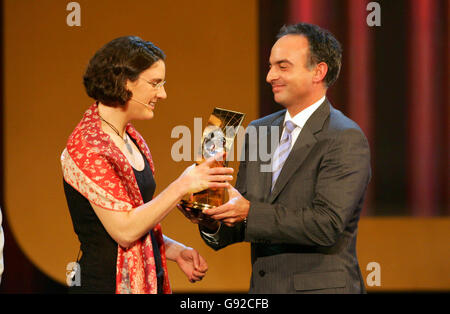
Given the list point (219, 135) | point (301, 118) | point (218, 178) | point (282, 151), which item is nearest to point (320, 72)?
point (301, 118)

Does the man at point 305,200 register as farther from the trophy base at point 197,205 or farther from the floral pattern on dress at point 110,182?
the floral pattern on dress at point 110,182

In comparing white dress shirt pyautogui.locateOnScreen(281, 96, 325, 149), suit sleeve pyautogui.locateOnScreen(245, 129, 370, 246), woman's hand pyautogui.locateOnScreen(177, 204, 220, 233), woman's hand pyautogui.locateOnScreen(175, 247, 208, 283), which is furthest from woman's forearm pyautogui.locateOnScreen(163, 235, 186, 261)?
white dress shirt pyautogui.locateOnScreen(281, 96, 325, 149)

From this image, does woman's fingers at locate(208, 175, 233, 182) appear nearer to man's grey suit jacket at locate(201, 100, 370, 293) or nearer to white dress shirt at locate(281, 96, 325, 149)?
man's grey suit jacket at locate(201, 100, 370, 293)

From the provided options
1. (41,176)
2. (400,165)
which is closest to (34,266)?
(41,176)

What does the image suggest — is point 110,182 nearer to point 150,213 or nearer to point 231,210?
point 150,213

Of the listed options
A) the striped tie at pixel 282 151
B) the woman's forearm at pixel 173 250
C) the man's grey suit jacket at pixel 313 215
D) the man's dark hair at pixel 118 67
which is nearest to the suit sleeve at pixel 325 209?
the man's grey suit jacket at pixel 313 215

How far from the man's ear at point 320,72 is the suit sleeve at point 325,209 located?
0.92ft

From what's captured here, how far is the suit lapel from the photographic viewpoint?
184 cm

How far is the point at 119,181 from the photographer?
1.74 metres

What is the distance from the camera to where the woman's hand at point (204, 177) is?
1.71 meters

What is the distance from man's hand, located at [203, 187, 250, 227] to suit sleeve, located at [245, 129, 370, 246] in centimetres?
3

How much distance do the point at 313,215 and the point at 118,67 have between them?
806 millimetres
